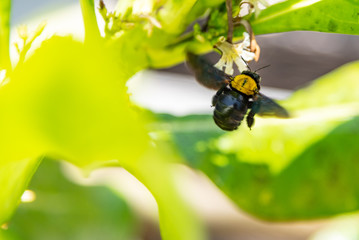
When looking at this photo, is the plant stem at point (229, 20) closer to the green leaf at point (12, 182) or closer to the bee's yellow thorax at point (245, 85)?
the bee's yellow thorax at point (245, 85)

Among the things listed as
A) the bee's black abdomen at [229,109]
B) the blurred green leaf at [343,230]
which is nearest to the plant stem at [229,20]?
the bee's black abdomen at [229,109]

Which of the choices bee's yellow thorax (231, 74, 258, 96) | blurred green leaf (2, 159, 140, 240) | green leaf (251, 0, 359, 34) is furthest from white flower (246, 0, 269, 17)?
blurred green leaf (2, 159, 140, 240)

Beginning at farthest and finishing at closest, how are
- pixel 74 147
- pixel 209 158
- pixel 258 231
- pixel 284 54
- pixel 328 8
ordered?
pixel 284 54, pixel 258 231, pixel 209 158, pixel 328 8, pixel 74 147

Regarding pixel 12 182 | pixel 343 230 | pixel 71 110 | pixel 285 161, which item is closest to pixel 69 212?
pixel 285 161

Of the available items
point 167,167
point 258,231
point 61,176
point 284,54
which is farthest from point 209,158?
point 284,54

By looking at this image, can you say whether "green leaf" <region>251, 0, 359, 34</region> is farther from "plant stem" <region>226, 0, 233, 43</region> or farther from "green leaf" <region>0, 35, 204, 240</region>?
"green leaf" <region>0, 35, 204, 240</region>

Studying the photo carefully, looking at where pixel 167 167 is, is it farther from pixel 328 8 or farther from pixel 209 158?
pixel 209 158

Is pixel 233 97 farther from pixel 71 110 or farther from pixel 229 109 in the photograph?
pixel 71 110
